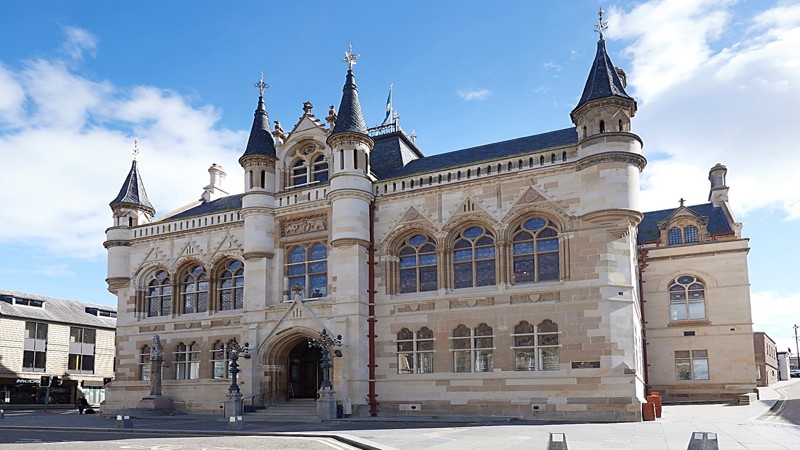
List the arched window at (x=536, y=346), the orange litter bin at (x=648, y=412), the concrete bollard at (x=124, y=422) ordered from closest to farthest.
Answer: the orange litter bin at (x=648, y=412) → the concrete bollard at (x=124, y=422) → the arched window at (x=536, y=346)

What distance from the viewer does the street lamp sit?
92.8ft

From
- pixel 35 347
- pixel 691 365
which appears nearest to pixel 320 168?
pixel 691 365

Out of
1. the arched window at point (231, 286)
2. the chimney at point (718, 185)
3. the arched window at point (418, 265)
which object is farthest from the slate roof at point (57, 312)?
the chimney at point (718, 185)

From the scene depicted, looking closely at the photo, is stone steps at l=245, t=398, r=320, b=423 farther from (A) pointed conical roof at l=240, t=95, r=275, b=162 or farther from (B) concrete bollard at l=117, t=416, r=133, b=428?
(A) pointed conical roof at l=240, t=95, r=275, b=162

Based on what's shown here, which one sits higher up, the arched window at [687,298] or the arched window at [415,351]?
the arched window at [687,298]

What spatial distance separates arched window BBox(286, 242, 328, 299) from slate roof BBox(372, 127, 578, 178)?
4.93m

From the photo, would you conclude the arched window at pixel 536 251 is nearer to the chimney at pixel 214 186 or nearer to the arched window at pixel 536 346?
the arched window at pixel 536 346

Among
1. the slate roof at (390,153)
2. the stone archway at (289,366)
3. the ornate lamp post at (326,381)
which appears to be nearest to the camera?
the ornate lamp post at (326,381)

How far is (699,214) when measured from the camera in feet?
136

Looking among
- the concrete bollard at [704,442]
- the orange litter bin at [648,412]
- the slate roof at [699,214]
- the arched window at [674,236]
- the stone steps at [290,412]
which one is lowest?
the stone steps at [290,412]

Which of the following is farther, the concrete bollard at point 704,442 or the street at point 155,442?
the street at point 155,442

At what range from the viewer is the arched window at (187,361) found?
35.2 meters

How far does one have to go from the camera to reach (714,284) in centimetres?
3772

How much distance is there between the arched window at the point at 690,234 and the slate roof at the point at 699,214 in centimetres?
103
